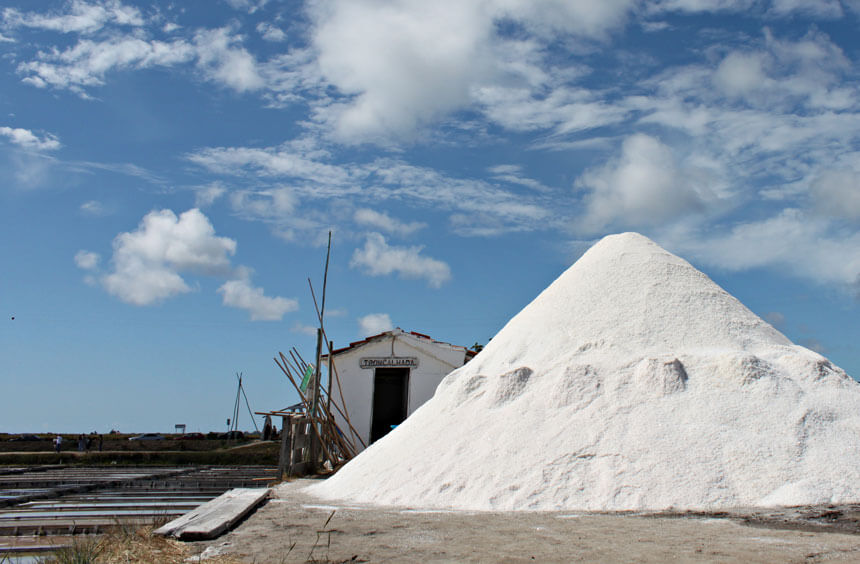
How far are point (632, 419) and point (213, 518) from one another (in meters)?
4.56

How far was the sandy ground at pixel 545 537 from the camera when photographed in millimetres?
4168

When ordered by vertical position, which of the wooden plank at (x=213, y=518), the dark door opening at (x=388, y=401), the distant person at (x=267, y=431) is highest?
the dark door opening at (x=388, y=401)

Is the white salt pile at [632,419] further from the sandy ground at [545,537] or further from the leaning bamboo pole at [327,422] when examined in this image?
the leaning bamboo pole at [327,422]

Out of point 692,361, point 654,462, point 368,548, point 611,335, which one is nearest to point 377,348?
point 611,335

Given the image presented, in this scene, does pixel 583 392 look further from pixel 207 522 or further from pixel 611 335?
pixel 207 522

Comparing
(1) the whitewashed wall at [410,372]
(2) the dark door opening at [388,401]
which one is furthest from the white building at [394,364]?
(2) the dark door opening at [388,401]

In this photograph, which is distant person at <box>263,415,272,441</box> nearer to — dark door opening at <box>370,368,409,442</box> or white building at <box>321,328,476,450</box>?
dark door opening at <box>370,368,409,442</box>

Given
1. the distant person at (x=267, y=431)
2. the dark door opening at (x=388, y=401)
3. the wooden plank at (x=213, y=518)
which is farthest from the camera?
the distant person at (x=267, y=431)

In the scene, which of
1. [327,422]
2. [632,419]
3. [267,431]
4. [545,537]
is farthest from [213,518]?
[267,431]

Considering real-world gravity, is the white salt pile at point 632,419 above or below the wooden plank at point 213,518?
above

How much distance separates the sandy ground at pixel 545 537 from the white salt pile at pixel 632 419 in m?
0.62

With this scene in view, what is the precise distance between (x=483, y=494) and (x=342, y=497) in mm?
2000

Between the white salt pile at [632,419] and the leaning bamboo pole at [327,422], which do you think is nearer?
the white salt pile at [632,419]

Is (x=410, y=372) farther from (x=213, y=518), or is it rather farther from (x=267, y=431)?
(x=267, y=431)
